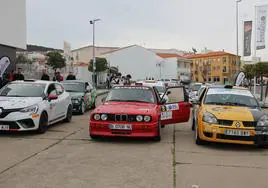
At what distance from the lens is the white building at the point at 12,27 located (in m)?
23.1

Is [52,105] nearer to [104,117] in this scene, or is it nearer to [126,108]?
[104,117]

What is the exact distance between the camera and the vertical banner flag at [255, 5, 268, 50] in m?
28.7

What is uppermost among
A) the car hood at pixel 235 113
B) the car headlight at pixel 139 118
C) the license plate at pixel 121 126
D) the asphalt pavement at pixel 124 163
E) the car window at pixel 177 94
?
the car window at pixel 177 94

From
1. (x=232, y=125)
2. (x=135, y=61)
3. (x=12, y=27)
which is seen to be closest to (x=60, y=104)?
(x=232, y=125)

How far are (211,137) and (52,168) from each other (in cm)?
388

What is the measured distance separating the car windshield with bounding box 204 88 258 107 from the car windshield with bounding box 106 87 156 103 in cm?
155

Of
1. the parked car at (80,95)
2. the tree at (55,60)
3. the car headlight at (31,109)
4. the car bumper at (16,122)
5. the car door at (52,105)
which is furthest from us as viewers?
the tree at (55,60)

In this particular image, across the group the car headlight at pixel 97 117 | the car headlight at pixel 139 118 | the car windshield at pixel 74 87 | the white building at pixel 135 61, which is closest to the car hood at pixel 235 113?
the car headlight at pixel 139 118

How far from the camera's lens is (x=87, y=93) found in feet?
57.3

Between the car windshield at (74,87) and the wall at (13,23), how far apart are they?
7.58m

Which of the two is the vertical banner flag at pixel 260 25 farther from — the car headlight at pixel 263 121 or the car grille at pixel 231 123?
the car grille at pixel 231 123

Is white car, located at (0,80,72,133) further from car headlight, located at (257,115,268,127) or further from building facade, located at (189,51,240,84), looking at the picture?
building facade, located at (189,51,240,84)

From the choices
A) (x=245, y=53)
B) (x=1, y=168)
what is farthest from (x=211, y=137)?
(x=245, y=53)

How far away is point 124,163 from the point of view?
7141 millimetres
